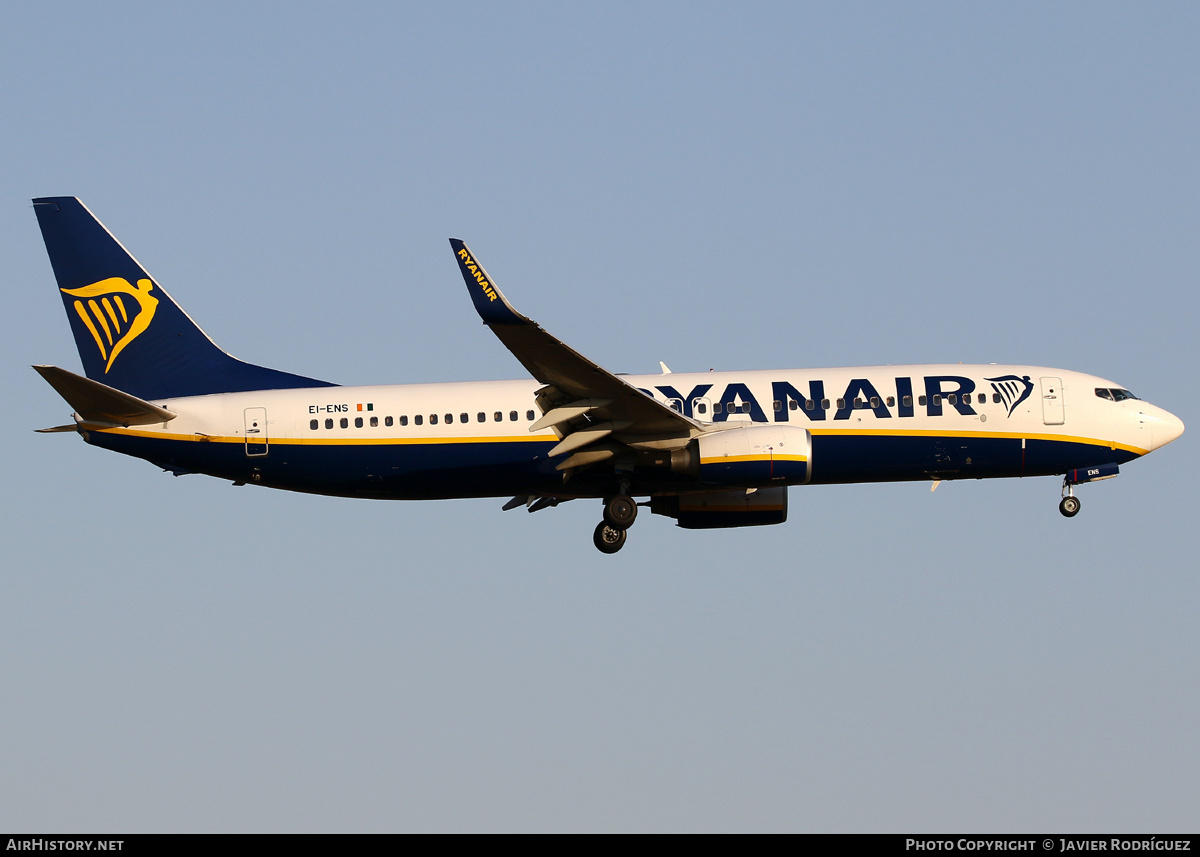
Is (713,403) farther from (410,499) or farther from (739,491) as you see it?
(410,499)

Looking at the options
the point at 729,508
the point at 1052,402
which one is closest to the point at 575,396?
the point at 729,508

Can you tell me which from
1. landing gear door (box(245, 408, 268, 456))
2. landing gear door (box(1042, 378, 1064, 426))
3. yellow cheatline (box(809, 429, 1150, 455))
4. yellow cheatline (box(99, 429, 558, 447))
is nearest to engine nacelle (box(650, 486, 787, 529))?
yellow cheatline (box(809, 429, 1150, 455))

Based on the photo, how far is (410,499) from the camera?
41094 millimetres

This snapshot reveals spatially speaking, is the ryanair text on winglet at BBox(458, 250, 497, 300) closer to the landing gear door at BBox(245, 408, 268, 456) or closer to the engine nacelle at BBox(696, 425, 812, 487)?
the engine nacelle at BBox(696, 425, 812, 487)

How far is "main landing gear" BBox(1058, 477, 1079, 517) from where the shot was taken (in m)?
42.5

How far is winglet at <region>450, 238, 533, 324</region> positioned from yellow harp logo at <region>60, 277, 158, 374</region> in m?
13.2

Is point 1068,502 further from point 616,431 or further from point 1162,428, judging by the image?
point 616,431

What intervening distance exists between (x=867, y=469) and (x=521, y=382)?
10.2 meters

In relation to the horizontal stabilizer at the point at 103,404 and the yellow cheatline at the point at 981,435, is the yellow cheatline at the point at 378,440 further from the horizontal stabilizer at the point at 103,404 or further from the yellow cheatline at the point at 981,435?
the yellow cheatline at the point at 981,435

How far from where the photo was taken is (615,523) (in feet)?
134

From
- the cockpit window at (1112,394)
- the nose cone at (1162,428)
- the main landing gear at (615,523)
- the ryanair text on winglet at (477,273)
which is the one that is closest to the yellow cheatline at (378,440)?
the main landing gear at (615,523)

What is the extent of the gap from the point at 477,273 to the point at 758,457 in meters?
9.34

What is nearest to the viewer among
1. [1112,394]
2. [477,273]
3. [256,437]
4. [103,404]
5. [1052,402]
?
[477,273]
